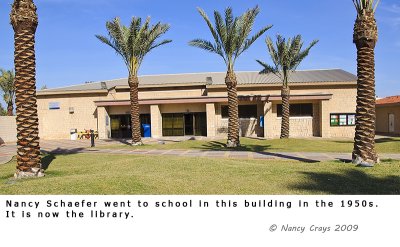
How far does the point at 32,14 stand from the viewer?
33.2 ft

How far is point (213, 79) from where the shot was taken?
33.8 metres

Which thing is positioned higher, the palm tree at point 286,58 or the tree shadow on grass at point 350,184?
the palm tree at point 286,58

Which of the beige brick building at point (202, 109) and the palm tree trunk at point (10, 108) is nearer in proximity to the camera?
the beige brick building at point (202, 109)

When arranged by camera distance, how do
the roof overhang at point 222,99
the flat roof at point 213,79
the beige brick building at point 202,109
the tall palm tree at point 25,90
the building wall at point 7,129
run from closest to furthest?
the tall palm tree at point 25,90 < the roof overhang at point 222,99 < the building wall at point 7,129 < the beige brick building at point 202,109 < the flat roof at point 213,79

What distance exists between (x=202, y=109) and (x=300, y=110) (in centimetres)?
865

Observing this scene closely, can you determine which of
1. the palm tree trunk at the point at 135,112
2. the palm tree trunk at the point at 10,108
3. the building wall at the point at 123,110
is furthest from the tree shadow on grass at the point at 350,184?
the palm tree trunk at the point at 10,108

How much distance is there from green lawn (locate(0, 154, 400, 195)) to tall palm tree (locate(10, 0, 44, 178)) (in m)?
0.69

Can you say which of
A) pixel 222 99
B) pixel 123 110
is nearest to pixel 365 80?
pixel 222 99

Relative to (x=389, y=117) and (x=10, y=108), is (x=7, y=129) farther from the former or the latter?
(x=389, y=117)

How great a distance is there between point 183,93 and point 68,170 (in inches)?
776

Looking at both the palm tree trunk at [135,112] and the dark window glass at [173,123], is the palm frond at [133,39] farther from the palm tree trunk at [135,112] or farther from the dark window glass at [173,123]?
the dark window glass at [173,123]

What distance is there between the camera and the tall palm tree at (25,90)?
387 inches

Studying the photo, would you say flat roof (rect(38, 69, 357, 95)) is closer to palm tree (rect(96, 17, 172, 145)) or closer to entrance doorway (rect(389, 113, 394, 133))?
entrance doorway (rect(389, 113, 394, 133))

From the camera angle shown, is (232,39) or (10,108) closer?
(232,39)
